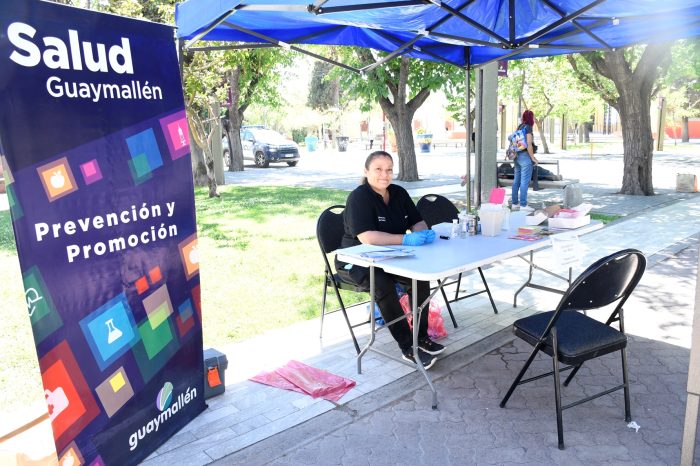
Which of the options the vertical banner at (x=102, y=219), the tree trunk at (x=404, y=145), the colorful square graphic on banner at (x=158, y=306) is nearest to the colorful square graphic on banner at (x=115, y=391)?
the vertical banner at (x=102, y=219)

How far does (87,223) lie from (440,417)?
2.09 metres

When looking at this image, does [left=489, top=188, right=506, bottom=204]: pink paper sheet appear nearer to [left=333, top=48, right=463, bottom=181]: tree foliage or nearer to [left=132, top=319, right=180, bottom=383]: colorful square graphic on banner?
[left=132, top=319, right=180, bottom=383]: colorful square graphic on banner

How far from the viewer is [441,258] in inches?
135

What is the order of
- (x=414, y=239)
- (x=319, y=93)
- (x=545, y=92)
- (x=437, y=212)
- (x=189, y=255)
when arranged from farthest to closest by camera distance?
(x=319, y=93) → (x=545, y=92) → (x=437, y=212) → (x=414, y=239) → (x=189, y=255)

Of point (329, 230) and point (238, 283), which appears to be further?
point (238, 283)

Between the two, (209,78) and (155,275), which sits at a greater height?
(209,78)

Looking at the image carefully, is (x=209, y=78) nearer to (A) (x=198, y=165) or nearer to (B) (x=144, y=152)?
(A) (x=198, y=165)

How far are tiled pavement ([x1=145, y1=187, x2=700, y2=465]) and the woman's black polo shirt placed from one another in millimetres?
855

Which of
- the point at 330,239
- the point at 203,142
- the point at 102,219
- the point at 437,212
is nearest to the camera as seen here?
the point at 102,219

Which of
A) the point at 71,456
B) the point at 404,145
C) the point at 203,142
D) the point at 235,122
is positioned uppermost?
the point at 235,122

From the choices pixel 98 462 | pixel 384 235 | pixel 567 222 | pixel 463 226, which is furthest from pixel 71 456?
pixel 567 222

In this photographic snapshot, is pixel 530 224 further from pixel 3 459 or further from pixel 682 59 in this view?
pixel 682 59

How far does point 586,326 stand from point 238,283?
3.77m

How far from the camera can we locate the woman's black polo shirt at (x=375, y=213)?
388cm
